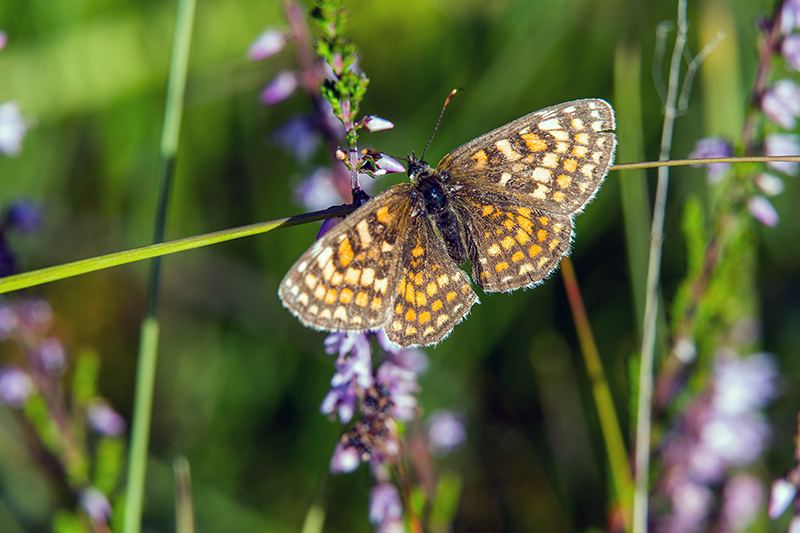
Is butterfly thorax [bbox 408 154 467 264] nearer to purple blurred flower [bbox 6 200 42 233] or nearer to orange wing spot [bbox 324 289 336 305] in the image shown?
orange wing spot [bbox 324 289 336 305]

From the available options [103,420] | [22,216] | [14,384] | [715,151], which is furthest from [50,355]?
[715,151]

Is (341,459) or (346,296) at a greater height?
(346,296)

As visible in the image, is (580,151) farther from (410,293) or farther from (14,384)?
(14,384)

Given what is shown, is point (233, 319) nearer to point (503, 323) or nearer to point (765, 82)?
point (503, 323)

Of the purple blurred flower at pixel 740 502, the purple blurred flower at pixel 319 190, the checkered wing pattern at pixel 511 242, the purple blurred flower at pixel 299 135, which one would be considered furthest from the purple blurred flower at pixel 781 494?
the purple blurred flower at pixel 299 135

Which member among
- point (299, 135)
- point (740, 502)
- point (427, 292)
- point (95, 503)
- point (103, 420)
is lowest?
point (740, 502)

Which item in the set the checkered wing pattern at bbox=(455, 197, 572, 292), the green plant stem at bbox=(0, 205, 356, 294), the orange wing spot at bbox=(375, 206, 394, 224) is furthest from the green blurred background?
the green plant stem at bbox=(0, 205, 356, 294)
